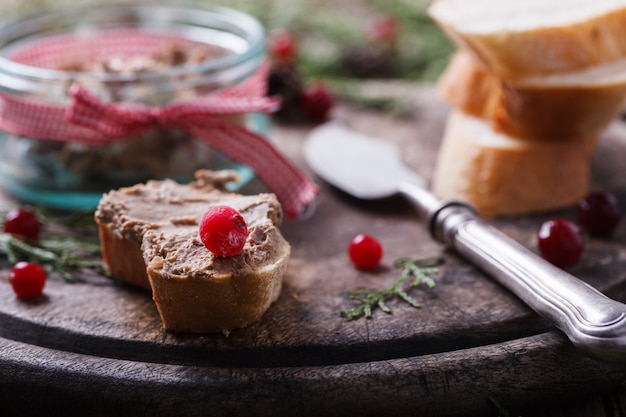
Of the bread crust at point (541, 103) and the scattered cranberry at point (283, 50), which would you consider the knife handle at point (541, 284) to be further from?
the scattered cranberry at point (283, 50)

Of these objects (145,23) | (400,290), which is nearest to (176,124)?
(145,23)

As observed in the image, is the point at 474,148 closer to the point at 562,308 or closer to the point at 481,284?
the point at 481,284

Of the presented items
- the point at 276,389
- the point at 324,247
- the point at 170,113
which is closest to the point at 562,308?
the point at 276,389

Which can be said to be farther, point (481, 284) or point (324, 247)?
point (324, 247)

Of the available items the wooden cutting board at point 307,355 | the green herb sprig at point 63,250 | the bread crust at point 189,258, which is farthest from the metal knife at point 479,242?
the green herb sprig at point 63,250

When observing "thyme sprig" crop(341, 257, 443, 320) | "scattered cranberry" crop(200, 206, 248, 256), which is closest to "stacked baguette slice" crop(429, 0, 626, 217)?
"thyme sprig" crop(341, 257, 443, 320)

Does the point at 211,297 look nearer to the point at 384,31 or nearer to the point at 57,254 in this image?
the point at 57,254
